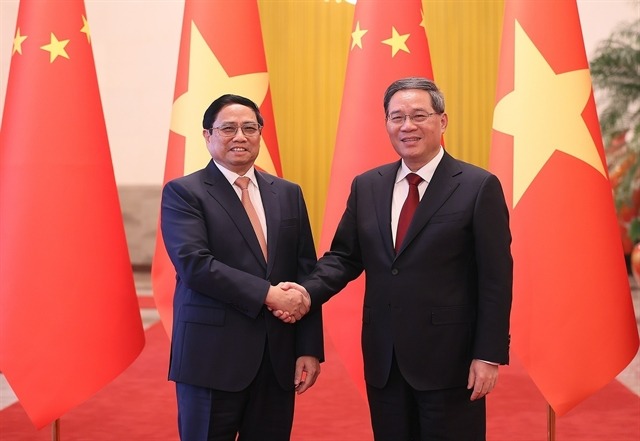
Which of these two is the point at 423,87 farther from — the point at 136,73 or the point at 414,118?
the point at 136,73

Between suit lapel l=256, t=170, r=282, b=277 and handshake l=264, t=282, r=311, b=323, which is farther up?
suit lapel l=256, t=170, r=282, b=277

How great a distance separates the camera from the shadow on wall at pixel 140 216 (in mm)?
8852

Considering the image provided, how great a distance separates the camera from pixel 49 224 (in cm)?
297

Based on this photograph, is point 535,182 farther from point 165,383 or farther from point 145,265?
point 145,265

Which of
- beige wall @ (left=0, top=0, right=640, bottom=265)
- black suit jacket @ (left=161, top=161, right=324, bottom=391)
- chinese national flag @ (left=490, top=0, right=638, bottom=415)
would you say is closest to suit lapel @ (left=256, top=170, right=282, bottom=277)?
black suit jacket @ (left=161, top=161, right=324, bottom=391)

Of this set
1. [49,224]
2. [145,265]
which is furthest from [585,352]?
[145,265]

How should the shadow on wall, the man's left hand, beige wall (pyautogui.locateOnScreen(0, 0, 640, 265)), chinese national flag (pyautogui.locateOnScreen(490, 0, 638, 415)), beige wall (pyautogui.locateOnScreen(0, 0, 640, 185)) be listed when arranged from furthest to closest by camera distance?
the shadow on wall
beige wall (pyautogui.locateOnScreen(0, 0, 640, 185))
beige wall (pyautogui.locateOnScreen(0, 0, 640, 265))
chinese national flag (pyautogui.locateOnScreen(490, 0, 638, 415))
the man's left hand

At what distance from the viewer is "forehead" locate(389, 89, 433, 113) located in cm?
209

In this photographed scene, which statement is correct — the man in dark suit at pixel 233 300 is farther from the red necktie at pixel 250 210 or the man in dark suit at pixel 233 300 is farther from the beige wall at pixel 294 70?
the beige wall at pixel 294 70

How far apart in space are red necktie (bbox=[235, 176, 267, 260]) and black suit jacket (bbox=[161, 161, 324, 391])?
0.08ft

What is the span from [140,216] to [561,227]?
A: 21.8 feet

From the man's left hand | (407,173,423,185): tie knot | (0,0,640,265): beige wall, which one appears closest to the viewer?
the man's left hand

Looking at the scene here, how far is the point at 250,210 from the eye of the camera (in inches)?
88.3

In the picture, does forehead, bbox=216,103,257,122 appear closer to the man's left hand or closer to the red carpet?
the man's left hand
